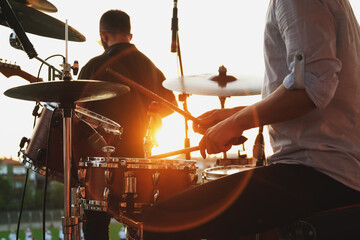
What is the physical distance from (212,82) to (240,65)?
14.5 inches

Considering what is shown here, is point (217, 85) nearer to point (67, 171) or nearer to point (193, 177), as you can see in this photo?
point (193, 177)

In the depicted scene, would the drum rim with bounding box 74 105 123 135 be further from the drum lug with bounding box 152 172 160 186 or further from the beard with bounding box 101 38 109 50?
the beard with bounding box 101 38 109 50

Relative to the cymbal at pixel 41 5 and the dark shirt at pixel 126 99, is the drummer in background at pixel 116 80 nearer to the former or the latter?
the dark shirt at pixel 126 99

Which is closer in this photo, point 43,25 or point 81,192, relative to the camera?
point 81,192

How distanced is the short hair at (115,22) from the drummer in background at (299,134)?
221 centimetres

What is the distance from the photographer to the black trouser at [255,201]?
117 centimetres

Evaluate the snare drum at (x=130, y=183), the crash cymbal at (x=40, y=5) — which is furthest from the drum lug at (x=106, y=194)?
the crash cymbal at (x=40, y=5)

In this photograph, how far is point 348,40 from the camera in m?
1.17

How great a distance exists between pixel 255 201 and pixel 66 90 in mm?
1408

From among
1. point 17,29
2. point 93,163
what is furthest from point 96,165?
point 17,29

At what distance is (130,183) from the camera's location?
2.42 meters

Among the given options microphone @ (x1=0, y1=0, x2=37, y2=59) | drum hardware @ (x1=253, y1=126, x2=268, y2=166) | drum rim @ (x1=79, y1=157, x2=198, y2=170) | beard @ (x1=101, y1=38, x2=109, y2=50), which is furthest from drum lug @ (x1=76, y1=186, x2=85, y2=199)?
beard @ (x1=101, y1=38, x2=109, y2=50)

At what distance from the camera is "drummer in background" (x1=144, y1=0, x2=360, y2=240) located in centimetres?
110

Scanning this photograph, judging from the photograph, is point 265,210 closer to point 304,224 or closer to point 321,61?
point 304,224
